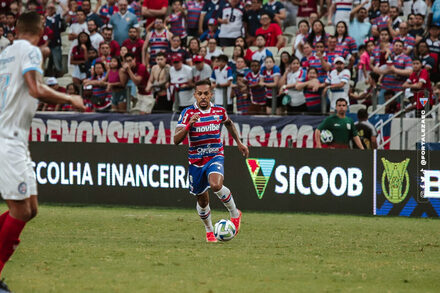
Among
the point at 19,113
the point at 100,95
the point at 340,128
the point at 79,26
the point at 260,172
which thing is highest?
the point at 19,113

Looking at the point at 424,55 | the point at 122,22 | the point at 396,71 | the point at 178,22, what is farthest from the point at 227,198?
the point at 122,22

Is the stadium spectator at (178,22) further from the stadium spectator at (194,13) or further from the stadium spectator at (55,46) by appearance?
the stadium spectator at (55,46)

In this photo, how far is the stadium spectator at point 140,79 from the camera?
20594mm

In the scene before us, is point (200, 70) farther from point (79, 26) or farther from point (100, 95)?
point (79, 26)

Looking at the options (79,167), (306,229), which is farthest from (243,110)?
(306,229)

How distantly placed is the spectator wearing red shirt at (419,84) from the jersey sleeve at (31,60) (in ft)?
38.0

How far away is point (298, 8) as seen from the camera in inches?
901

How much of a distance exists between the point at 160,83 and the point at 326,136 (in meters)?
4.83

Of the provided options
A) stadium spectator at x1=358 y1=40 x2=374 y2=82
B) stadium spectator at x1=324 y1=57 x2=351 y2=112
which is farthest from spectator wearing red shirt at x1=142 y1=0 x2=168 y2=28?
stadium spectator at x1=324 y1=57 x2=351 y2=112

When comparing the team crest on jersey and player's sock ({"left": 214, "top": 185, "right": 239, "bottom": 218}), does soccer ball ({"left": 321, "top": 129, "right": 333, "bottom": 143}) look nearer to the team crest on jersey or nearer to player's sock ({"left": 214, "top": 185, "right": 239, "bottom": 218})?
player's sock ({"left": 214, "top": 185, "right": 239, "bottom": 218})

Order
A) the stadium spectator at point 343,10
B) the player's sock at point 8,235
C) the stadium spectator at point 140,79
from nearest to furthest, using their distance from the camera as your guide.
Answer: the player's sock at point 8,235 → the stadium spectator at point 140,79 → the stadium spectator at point 343,10

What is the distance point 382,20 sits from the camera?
20844 millimetres

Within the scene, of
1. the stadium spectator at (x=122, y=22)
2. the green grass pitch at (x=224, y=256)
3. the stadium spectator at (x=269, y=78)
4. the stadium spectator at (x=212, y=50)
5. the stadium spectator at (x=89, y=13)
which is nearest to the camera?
the green grass pitch at (x=224, y=256)

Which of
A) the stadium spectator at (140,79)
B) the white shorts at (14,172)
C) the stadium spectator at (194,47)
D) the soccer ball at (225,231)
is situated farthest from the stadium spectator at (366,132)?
the white shorts at (14,172)
